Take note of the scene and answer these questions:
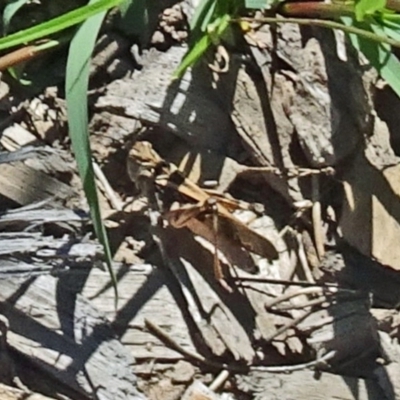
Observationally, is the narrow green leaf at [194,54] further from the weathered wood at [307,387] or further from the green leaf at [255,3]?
the weathered wood at [307,387]

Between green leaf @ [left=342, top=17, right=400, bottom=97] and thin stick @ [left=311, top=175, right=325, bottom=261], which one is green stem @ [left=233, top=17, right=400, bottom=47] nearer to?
green leaf @ [left=342, top=17, right=400, bottom=97]

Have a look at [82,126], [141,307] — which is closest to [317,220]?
[141,307]

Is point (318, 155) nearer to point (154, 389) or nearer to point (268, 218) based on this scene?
point (268, 218)

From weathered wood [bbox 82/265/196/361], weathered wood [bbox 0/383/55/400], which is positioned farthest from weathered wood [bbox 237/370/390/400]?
weathered wood [bbox 0/383/55/400]

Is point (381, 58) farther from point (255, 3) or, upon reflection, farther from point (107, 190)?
point (107, 190)

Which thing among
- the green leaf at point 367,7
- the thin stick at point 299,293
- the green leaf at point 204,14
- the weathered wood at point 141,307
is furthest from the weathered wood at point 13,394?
the green leaf at point 367,7

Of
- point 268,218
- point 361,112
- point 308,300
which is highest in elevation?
point 361,112

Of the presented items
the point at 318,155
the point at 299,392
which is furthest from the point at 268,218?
the point at 299,392
